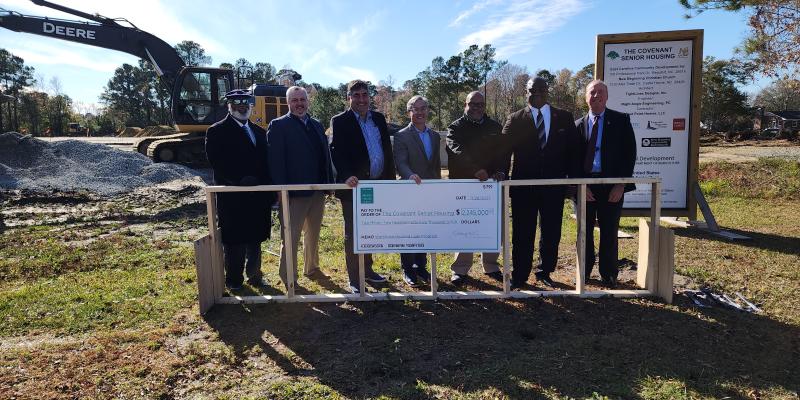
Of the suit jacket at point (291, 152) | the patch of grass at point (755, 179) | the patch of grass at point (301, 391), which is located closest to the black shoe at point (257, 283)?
the suit jacket at point (291, 152)

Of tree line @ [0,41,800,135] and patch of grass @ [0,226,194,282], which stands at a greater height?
tree line @ [0,41,800,135]

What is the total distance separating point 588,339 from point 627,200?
4.12 meters

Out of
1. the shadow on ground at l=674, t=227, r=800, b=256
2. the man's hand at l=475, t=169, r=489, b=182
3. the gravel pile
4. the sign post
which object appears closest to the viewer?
the man's hand at l=475, t=169, r=489, b=182

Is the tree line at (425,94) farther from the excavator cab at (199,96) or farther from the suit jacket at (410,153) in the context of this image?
the suit jacket at (410,153)

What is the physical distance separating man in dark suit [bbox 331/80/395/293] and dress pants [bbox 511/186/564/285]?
129 cm

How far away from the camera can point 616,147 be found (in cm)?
452

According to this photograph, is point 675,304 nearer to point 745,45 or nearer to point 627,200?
point 627,200

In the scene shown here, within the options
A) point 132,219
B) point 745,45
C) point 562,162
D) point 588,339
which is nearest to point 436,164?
point 562,162

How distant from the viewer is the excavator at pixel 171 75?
14.8m

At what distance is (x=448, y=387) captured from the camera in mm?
2984

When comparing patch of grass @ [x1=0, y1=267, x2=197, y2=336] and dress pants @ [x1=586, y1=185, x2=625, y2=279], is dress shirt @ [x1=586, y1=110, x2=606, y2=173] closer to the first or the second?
dress pants @ [x1=586, y1=185, x2=625, y2=279]

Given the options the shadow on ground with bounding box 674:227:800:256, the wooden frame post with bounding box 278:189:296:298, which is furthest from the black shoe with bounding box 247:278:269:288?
the shadow on ground with bounding box 674:227:800:256

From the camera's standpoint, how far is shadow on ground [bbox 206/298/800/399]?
3021 millimetres

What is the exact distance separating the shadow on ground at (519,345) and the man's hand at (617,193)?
914 mm
